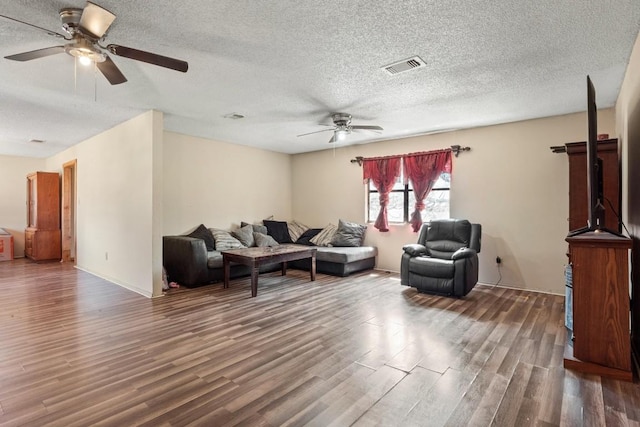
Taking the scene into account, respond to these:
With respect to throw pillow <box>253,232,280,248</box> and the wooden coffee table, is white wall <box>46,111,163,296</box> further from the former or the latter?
throw pillow <box>253,232,280,248</box>

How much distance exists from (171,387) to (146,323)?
4.74 ft

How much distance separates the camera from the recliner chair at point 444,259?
4195mm

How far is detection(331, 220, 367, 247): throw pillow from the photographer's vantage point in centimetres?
613

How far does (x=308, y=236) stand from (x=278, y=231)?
620 millimetres

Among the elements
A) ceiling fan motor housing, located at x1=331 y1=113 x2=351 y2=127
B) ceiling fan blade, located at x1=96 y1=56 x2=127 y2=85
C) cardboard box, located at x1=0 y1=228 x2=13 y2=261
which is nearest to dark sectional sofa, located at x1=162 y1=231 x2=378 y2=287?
ceiling fan motor housing, located at x1=331 y1=113 x2=351 y2=127

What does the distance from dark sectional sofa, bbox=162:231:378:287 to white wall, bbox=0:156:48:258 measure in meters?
5.32

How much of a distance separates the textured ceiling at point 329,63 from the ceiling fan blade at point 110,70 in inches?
8.6

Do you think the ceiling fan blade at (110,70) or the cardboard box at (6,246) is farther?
the cardboard box at (6,246)

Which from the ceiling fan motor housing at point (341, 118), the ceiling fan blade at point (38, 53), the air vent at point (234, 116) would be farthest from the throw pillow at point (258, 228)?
the ceiling fan blade at point (38, 53)

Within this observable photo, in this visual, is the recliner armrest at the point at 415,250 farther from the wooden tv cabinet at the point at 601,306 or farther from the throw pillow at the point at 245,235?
the throw pillow at the point at 245,235

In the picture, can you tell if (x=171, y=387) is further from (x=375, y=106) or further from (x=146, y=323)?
(x=375, y=106)

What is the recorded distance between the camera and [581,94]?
365cm

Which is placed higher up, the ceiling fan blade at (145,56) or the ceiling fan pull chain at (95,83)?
the ceiling fan pull chain at (95,83)

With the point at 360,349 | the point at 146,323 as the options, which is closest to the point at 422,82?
the point at 360,349
